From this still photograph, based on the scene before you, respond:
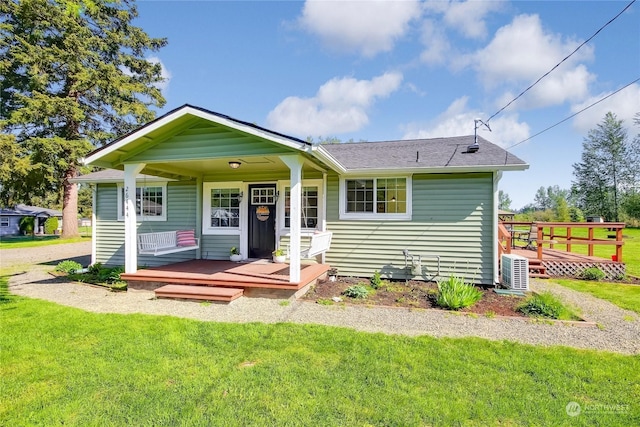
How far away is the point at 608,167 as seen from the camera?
33344 millimetres

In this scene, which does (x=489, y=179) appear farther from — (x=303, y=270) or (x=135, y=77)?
(x=135, y=77)

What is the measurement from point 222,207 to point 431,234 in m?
5.55

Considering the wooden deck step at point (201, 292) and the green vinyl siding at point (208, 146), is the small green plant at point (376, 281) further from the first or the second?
the green vinyl siding at point (208, 146)

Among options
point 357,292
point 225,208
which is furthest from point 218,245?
point 357,292

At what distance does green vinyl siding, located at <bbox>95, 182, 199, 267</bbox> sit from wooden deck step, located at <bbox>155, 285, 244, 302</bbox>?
3.01 m

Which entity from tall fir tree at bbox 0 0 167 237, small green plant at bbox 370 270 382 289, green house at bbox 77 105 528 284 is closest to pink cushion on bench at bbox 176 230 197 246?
green house at bbox 77 105 528 284

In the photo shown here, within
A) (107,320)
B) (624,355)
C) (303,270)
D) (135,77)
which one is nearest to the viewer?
(624,355)

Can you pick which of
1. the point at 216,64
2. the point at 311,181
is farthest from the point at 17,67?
the point at 311,181

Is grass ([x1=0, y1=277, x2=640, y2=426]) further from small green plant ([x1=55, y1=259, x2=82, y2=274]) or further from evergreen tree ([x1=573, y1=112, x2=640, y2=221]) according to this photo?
evergreen tree ([x1=573, y1=112, x2=640, y2=221])

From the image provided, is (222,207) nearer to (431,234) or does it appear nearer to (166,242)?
(166,242)

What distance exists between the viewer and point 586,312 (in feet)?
17.6

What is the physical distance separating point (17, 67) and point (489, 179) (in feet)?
85.7

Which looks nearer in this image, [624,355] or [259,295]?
[624,355]

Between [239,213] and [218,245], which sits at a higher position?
[239,213]
